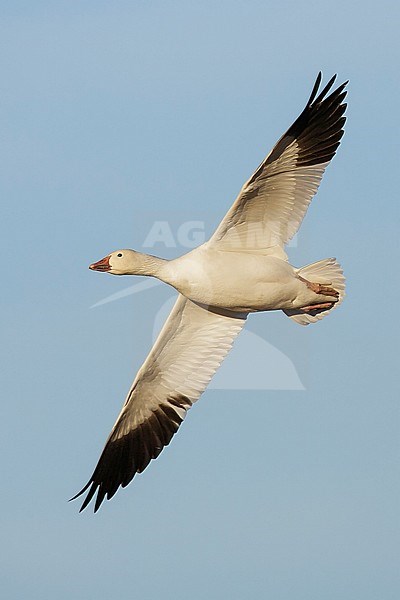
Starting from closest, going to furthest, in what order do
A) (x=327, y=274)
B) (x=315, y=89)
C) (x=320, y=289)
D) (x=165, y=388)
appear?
(x=315, y=89)
(x=320, y=289)
(x=327, y=274)
(x=165, y=388)

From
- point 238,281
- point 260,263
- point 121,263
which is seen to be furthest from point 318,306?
point 121,263

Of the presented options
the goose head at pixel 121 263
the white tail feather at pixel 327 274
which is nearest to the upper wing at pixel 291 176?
the white tail feather at pixel 327 274

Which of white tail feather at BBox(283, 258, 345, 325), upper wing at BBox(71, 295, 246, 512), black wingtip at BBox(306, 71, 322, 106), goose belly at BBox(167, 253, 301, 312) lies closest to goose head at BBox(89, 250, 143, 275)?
goose belly at BBox(167, 253, 301, 312)

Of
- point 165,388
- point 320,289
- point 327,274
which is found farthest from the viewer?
point 165,388

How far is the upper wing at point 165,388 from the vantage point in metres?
16.7

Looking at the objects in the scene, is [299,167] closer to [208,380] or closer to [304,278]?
[304,278]

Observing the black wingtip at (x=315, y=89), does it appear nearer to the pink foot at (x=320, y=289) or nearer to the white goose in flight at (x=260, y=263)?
the white goose in flight at (x=260, y=263)

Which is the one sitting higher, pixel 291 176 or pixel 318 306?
pixel 291 176

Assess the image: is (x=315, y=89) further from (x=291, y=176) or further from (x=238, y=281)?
(x=238, y=281)

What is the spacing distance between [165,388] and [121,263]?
1654 millimetres

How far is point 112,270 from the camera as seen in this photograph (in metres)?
15.9

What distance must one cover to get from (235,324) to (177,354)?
0.65m

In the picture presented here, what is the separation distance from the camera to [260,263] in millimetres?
15594

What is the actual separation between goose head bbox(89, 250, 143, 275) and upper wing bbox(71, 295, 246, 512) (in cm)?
78
